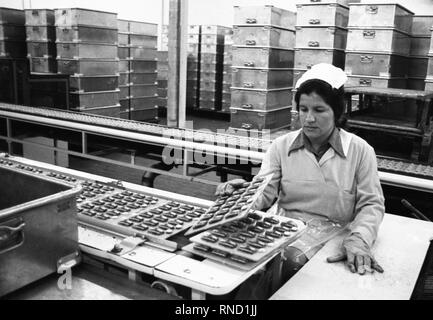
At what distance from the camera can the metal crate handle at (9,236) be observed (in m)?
1.03

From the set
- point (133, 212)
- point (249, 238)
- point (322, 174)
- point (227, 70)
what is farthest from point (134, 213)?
point (227, 70)

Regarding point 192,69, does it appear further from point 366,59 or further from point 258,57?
point 366,59

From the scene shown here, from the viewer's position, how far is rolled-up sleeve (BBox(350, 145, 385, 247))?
1.62m

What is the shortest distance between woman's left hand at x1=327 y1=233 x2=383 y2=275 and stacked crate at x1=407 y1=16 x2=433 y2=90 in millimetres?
5603

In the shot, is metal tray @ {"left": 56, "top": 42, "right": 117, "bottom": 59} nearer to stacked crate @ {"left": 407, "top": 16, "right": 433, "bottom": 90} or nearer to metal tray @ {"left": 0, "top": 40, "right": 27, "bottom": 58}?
metal tray @ {"left": 0, "top": 40, "right": 27, "bottom": 58}

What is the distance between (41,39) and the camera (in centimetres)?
772

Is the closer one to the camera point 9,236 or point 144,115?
point 9,236

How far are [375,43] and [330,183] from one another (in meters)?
4.45

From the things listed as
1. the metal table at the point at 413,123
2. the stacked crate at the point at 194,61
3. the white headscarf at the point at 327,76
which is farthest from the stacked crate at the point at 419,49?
the white headscarf at the point at 327,76

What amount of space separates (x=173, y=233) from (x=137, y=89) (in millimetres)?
7879

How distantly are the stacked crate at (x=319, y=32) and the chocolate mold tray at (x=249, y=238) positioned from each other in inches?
206

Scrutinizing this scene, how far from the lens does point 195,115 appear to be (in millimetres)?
10211

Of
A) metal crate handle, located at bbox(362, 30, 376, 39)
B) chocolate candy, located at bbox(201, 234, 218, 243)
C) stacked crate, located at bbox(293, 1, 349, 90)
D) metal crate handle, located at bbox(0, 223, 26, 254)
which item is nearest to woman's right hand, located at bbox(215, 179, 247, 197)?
chocolate candy, located at bbox(201, 234, 218, 243)

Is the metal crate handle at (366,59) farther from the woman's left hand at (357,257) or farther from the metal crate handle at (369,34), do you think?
the woman's left hand at (357,257)
